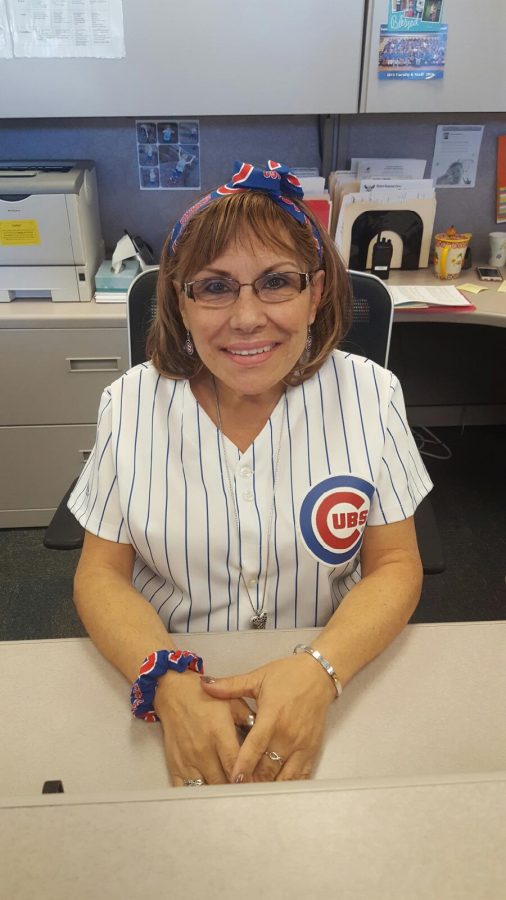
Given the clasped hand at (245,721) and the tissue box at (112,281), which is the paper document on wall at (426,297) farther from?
the clasped hand at (245,721)

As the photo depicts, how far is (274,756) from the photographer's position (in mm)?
715

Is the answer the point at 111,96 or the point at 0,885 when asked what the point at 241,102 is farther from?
the point at 0,885

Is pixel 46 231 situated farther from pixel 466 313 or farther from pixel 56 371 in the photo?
pixel 466 313

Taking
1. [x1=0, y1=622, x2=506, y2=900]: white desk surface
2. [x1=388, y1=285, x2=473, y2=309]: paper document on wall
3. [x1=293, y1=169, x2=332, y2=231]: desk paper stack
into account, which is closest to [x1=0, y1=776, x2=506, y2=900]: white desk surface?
[x1=0, y1=622, x2=506, y2=900]: white desk surface

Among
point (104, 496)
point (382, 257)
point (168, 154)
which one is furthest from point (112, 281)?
point (104, 496)

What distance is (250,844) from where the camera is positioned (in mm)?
513

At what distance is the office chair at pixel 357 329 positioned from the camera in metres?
1.13

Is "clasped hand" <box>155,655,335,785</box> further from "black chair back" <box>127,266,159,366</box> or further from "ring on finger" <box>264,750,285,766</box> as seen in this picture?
"black chair back" <box>127,266,159,366</box>

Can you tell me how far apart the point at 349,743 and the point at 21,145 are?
2179 millimetres

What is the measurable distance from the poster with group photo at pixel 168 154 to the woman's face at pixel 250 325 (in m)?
1.50

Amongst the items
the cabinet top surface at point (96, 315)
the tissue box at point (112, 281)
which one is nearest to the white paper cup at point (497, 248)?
the cabinet top surface at point (96, 315)

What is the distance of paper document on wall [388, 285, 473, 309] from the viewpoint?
1.88 m

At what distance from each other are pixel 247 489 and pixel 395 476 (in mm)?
221

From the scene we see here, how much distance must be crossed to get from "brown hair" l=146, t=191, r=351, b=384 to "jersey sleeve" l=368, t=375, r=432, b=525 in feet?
0.44
